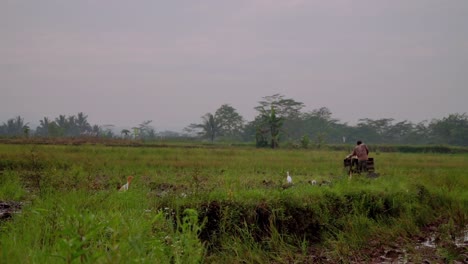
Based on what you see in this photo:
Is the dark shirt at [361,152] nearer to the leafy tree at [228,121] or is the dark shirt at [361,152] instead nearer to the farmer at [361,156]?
the farmer at [361,156]

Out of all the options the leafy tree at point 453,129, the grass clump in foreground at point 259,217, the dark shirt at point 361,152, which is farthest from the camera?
the leafy tree at point 453,129

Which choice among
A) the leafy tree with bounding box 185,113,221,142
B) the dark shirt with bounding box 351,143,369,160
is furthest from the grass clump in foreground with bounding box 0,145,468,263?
the leafy tree with bounding box 185,113,221,142

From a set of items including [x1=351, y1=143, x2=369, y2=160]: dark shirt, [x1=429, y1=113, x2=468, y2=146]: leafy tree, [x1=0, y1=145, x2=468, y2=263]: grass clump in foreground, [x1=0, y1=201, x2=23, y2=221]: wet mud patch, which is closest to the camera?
[x1=0, y1=145, x2=468, y2=263]: grass clump in foreground

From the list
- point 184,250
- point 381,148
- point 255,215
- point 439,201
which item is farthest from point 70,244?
point 381,148

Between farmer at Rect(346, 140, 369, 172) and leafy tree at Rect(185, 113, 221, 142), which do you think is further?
leafy tree at Rect(185, 113, 221, 142)

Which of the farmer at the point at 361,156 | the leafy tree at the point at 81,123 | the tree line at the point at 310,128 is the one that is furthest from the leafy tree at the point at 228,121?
the farmer at the point at 361,156

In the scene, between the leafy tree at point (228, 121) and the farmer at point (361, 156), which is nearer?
the farmer at point (361, 156)

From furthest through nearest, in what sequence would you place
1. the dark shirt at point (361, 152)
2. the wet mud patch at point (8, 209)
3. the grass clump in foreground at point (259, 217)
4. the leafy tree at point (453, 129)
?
the leafy tree at point (453, 129) < the dark shirt at point (361, 152) < the wet mud patch at point (8, 209) < the grass clump in foreground at point (259, 217)

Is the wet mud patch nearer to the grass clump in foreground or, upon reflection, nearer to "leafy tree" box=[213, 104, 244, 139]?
the grass clump in foreground

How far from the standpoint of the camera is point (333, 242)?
641 centimetres

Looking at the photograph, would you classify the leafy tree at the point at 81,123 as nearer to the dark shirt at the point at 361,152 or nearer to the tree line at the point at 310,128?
the tree line at the point at 310,128

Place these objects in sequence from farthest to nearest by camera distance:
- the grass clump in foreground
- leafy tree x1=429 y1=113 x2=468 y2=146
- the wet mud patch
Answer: leafy tree x1=429 y1=113 x2=468 y2=146 < the wet mud patch < the grass clump in foreground

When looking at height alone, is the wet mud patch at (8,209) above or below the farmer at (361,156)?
below

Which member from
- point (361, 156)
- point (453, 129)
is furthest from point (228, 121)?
point (361, 156)
